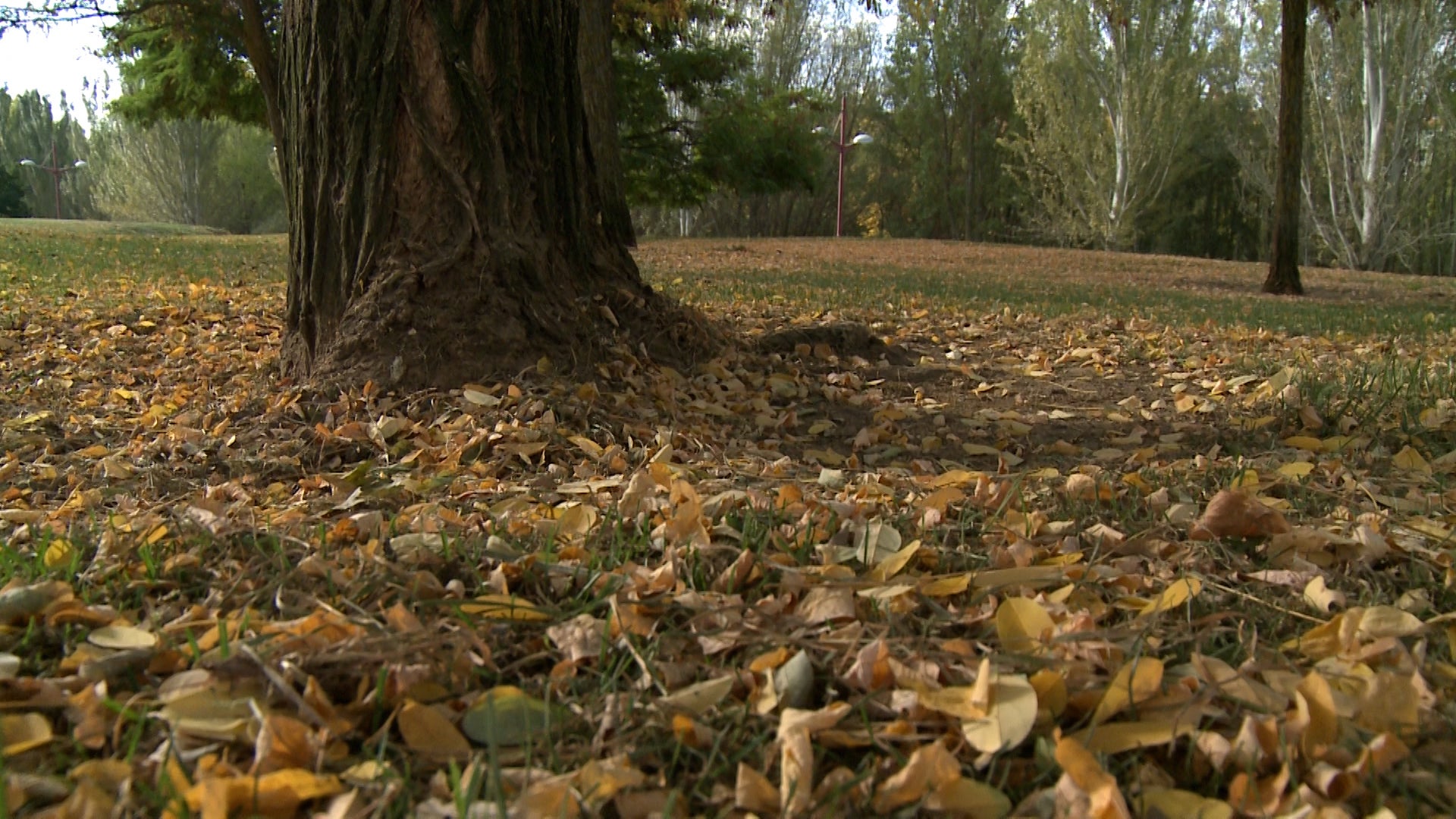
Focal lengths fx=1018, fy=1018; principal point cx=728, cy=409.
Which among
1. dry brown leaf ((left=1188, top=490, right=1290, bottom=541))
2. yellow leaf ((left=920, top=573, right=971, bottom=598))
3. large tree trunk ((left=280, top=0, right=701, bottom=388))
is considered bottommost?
yellow leaf ((left=920, top=573, right=971, bottom=598))

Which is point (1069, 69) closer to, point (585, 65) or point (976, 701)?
point (585, 65)

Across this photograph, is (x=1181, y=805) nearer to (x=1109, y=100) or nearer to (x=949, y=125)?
(x=1109, y=100)

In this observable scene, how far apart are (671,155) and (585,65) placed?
7.97m

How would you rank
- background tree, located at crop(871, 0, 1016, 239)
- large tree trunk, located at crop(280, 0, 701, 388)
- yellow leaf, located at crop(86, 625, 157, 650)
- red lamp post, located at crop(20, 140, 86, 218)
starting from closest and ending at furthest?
yellow leaf, located at crop(86, 625, 157, 650), large tree trunk, located at crop(280, 0, 701, 388), background tree, located at crop(871, 0, 1016, 239), red lamp post, located at crop(20, 140, 86, 218)

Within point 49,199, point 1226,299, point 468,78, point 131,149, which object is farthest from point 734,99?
point 49,199

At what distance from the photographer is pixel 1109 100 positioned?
25.4 metres

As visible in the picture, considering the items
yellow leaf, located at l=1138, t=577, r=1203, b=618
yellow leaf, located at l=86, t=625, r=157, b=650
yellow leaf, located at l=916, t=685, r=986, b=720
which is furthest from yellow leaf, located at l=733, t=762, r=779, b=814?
yellow leaf, located at l=86, t=625, r=157, b=650

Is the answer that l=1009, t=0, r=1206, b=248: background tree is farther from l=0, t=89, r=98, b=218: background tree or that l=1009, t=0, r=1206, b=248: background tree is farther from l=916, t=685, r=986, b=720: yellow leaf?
l=0, t=89, r=98, b=218: background tree

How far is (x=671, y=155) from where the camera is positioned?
58.0 ft

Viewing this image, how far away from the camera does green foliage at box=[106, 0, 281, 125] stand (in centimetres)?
1107

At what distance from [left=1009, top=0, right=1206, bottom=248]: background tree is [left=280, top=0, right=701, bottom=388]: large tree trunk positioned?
24182mm

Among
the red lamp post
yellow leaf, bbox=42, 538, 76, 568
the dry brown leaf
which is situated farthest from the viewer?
the red lamp post

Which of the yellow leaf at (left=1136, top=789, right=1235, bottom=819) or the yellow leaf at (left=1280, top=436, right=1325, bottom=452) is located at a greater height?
the yellow leaf at (left=1280, top=436, right=1325, bottom=452)

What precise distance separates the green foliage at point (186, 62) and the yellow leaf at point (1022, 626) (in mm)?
11191
